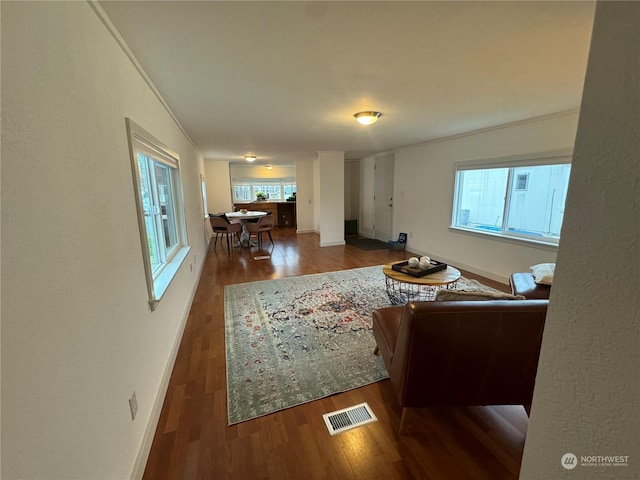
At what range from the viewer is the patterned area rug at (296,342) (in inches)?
76.7

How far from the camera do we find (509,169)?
151 inches

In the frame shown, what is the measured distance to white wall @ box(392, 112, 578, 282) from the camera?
3.40 m

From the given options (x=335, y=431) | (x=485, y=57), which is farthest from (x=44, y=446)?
(x=485, y=57)

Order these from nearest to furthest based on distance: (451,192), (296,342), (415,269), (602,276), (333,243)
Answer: (602,276)
(296,342)
(415,269)
(451,192)
(333,243)

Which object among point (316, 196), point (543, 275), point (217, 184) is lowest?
point (543, 275)

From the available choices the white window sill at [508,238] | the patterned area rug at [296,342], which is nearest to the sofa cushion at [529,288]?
the white window sill at [508,238]

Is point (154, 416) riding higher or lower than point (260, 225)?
lower

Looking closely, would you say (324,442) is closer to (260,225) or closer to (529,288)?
(529,288)

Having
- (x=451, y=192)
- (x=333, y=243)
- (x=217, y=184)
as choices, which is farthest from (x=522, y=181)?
(x=217, y=184)

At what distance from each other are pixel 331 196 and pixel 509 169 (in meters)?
3.57

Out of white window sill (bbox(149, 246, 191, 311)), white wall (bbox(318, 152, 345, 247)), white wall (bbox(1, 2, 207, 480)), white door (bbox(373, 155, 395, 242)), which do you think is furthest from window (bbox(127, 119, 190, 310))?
white door (bbox(373, 155, 395, 242))

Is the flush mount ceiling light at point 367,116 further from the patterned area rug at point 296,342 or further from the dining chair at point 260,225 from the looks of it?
the dining chair at point 260,225

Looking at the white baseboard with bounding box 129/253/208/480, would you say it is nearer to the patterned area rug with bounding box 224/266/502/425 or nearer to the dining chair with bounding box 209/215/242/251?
the patterned area rug with bounding box 224/266/502/425

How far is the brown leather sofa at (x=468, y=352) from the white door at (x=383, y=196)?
17.2 feet
